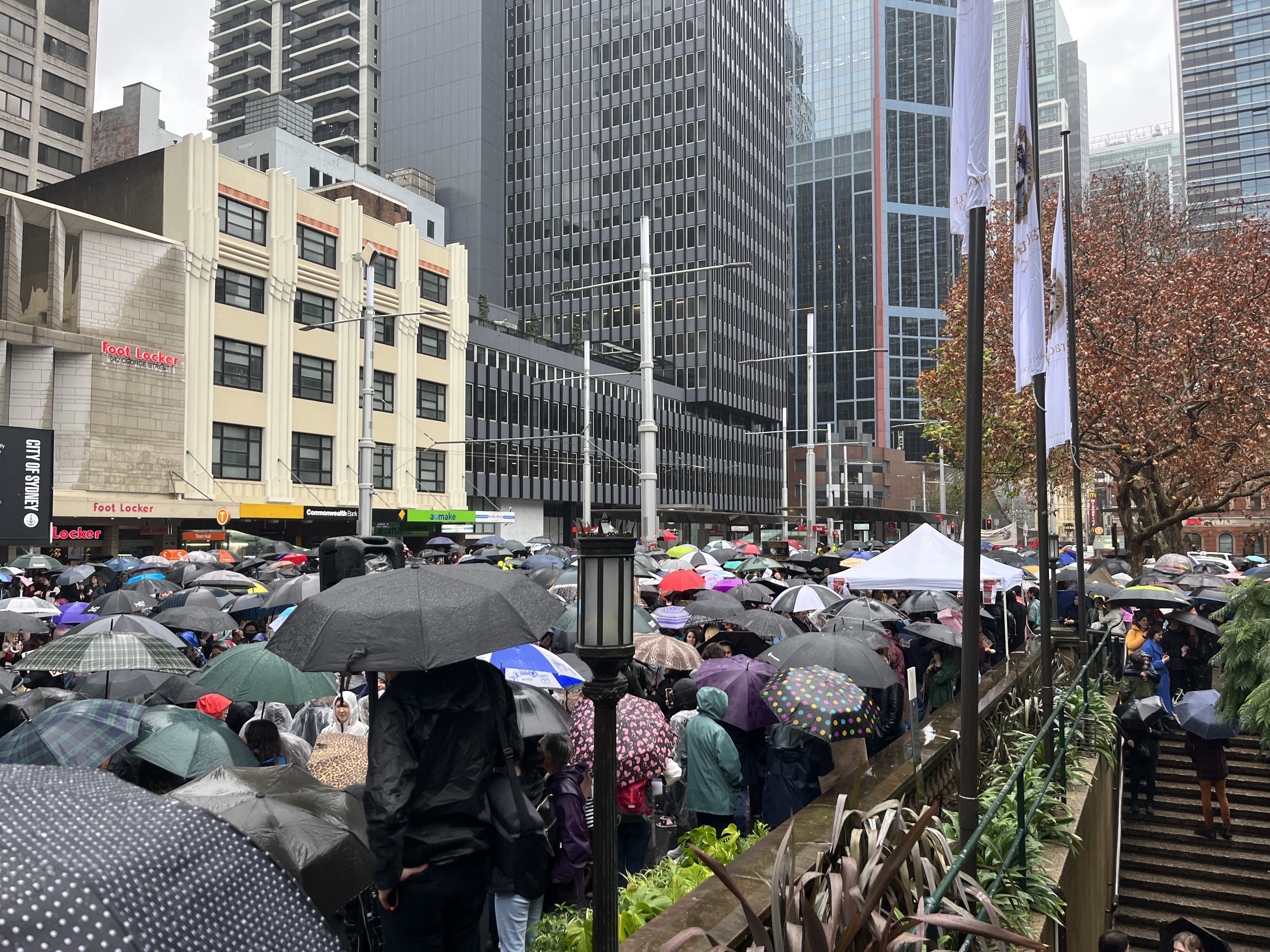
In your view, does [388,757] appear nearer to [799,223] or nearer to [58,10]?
[58,10]

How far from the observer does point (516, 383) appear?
68.3 metres

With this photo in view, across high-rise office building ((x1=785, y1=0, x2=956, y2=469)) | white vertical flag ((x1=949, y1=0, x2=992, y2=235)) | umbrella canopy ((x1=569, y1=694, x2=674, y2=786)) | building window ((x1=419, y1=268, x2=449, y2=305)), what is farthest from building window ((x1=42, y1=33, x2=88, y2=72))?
high-rise office building ((x1=785, y1=0, x2=956, y2=469))

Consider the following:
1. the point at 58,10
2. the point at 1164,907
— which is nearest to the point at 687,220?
the point at 58,10

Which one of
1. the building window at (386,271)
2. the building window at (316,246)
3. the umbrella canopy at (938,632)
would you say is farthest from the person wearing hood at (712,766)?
the building window at (386,271)

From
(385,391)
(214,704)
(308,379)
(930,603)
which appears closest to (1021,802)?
(214,704)

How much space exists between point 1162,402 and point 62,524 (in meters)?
37.3

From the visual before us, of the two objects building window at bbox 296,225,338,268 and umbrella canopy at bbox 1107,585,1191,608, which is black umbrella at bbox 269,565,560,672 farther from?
building window at bbox 296,225,338,268

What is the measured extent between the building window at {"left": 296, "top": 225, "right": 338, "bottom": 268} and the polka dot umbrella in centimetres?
4443

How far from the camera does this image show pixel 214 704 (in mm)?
8094

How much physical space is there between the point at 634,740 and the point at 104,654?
5094 mm

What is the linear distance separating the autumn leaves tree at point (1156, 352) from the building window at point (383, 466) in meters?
30.9

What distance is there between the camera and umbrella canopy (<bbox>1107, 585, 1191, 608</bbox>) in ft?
51.1

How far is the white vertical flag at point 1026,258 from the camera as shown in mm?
7957

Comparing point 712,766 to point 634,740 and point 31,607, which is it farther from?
point 31,607
